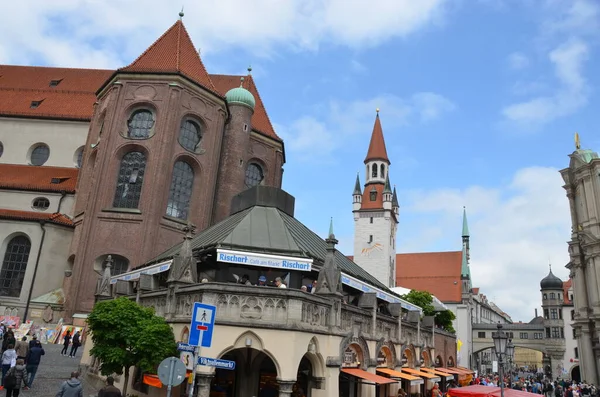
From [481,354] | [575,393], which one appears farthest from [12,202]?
[481,354]

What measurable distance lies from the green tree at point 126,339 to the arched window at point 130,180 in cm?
1812

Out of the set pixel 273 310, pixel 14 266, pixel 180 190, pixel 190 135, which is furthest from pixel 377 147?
pixel 273 310

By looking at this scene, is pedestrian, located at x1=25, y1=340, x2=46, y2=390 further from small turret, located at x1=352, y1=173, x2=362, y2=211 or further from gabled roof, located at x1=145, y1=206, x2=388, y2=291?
small turret, located at x1=352, y1=173, x2=362, y2=211

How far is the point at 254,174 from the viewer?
4066cm

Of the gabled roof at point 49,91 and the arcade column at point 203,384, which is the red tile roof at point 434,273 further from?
the arcade column at point 203,384

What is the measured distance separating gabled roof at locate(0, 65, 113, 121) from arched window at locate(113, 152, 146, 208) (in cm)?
1111

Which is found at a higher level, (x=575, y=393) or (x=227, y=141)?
(x=227, y=141)

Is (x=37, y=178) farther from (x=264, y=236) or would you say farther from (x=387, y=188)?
(x=387, y=188)

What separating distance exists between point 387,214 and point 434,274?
1794 centimetres

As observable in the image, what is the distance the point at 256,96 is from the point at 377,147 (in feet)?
116

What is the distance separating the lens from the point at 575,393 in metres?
27.0

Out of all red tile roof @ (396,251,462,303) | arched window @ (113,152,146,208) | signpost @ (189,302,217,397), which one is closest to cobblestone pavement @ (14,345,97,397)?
signpost @ (189,302,217,397)

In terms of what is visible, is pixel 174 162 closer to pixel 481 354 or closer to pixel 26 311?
pixel 26 311

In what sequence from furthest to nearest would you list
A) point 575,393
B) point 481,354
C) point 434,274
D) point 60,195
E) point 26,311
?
1. point 481,354
2. point 434,274
3. point 60,195
4. point 26,311
5. point 575,393
